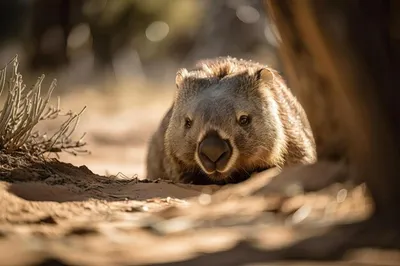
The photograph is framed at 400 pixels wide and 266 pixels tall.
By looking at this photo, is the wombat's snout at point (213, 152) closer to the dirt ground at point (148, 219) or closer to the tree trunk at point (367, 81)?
the dirt ground at point (148, 219)

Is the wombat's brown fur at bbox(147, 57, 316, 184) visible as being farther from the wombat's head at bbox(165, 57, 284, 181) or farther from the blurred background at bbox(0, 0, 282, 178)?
the blurred background at bbox(0, 0, 282, 178)

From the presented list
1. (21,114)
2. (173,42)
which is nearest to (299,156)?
(21,114)

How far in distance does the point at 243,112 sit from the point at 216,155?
0.57m

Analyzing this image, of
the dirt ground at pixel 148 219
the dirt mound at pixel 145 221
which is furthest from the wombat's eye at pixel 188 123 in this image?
the dirt mound at pixel 145 221

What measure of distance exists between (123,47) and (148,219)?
1519 centimetres

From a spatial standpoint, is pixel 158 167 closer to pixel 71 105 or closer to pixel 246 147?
pixel 246 147

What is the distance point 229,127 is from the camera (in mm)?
5543

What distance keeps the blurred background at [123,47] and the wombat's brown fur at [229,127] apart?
516 centimetres

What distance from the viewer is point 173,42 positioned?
Answer: 63.8ft

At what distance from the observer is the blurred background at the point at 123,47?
13445mm

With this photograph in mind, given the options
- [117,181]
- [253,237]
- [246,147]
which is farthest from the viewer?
[246,147]

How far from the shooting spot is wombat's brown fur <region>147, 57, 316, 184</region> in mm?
5488

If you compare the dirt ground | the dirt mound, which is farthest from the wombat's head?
the dirt mound

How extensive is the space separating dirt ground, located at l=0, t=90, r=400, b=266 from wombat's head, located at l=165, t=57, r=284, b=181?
28cm
